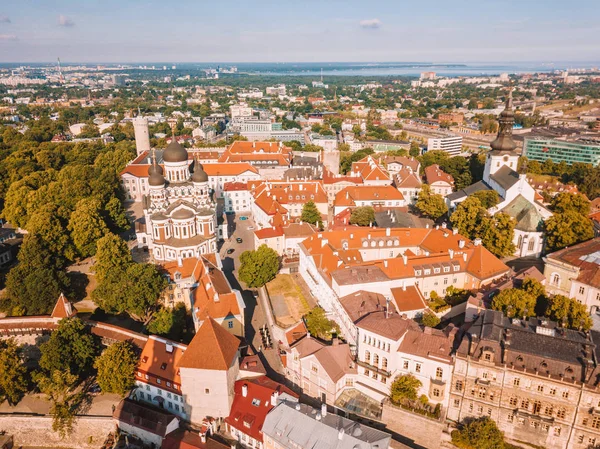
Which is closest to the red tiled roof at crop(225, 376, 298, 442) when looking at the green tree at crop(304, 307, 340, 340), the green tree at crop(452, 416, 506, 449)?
the green tree at crop(304, 307, 340, 340)

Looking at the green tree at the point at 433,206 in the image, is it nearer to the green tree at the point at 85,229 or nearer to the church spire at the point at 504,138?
the church spire at the point at 504,138

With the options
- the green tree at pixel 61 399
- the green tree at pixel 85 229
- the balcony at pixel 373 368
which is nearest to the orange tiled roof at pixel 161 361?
the green tree at pixel 61 399

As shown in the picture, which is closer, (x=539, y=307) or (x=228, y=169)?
(x=539, y=307)

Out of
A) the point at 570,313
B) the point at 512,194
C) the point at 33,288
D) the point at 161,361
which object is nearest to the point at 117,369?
the point at 161,361

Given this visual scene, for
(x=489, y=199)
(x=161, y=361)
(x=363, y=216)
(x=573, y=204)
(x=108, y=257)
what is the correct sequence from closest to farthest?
(x=161, y=361), (x=108, y=257), (x=573, y=204), (x=489, y=199), (x=363, y=216)

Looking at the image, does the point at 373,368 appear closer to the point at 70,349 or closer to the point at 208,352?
the point at 208,352

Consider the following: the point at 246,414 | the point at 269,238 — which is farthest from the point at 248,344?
the point at 269,238
